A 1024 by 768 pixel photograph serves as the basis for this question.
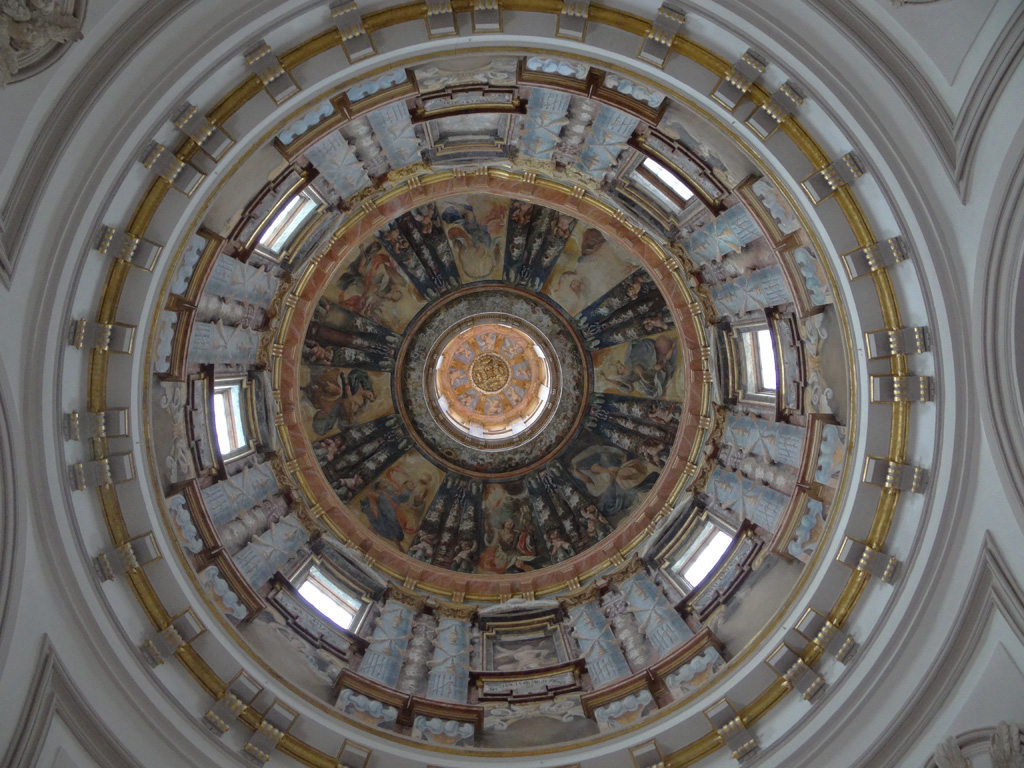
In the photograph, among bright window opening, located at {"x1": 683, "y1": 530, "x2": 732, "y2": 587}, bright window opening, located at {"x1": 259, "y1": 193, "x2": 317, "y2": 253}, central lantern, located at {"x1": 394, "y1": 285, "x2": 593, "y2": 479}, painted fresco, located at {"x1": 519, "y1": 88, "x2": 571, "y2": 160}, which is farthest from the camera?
central lantern, located at {"x1": 394, "y1": 285, "x2": 593, "y2": 479}

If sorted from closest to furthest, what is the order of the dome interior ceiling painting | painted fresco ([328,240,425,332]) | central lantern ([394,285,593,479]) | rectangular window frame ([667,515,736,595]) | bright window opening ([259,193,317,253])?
the dome interior ceiling painting → bright window opening ([259,193,317,253]) → rectangular window frame ([667,515,736,595]) → painted fresco ([328,240,425,332]) → central lantern ([394,285,593,479])

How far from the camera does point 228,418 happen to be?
50.4 ft

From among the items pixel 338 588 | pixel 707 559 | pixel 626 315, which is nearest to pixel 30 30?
pixel 338 588

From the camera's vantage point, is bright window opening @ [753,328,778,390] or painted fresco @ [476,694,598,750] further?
bright window opening @ [753,328,778,390]

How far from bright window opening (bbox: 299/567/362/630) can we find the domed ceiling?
0.13 m

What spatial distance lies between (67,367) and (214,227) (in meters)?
3.45

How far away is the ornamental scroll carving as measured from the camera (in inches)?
319

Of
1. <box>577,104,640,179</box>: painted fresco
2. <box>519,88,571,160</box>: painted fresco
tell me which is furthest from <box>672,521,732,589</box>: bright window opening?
<box>519,88,571,160</box>: painted fresco

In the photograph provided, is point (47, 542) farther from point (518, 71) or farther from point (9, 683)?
point (518, 71)

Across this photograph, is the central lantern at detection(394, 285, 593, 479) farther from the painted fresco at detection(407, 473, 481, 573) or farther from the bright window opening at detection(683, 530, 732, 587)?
the bright window opening at detection(683, 530, 732, 587)

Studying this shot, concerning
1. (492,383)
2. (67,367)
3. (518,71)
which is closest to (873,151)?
(518,71)

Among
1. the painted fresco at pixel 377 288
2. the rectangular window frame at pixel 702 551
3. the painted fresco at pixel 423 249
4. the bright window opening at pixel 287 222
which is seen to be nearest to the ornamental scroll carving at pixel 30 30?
the bright window opening at pixel 287 222

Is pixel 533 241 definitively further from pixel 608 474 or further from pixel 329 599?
pixel 329 599

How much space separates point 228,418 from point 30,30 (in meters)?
8.53
